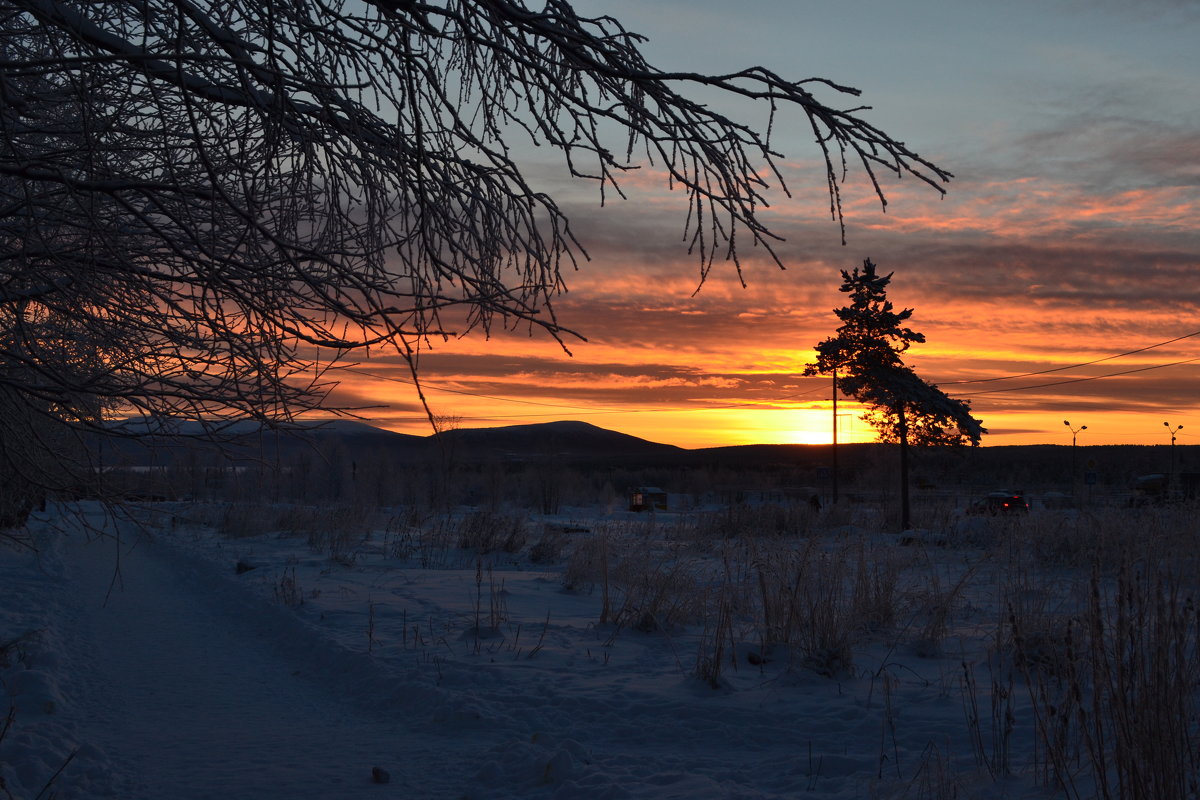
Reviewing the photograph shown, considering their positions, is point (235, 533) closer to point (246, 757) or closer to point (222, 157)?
point (246, 757)

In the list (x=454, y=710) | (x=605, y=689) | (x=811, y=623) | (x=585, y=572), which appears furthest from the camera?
(x=585, y=572)

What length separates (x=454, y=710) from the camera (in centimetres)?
523

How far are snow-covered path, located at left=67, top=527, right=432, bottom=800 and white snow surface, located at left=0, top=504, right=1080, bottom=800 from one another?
20mm

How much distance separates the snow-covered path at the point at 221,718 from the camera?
13.9 ft

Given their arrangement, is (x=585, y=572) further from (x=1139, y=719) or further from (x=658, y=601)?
(x=1139, y=719)

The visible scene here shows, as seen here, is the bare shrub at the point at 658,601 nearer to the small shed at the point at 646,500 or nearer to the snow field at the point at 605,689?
the snow field at the point at 605,689

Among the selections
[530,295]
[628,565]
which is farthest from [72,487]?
[628,565]

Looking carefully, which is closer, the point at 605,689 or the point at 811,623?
the point at 605,689

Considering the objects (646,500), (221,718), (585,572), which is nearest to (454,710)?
(221,718)

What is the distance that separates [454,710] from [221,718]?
1452 millimetres

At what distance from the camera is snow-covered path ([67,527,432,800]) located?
4.23m

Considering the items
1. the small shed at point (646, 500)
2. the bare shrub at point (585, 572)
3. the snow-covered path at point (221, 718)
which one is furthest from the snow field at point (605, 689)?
the small shed at point (646, 500)

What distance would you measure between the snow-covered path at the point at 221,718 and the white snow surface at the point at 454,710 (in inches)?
0.8

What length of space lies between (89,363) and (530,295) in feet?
6.85
